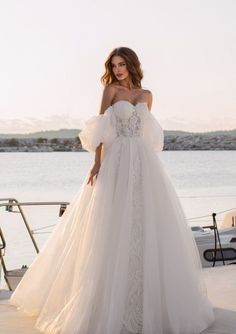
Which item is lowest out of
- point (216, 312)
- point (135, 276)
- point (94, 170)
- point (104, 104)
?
point (216, 312)

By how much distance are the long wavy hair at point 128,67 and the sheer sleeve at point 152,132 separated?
0.19 m

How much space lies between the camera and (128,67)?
4.61 m

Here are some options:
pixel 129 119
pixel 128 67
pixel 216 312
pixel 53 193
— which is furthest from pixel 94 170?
pixel 53 193

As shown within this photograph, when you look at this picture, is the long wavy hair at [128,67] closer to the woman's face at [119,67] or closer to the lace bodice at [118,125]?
the woman's face at [119,67]

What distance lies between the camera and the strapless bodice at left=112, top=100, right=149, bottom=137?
456cm

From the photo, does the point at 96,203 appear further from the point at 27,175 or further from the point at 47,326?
the point at 27,175

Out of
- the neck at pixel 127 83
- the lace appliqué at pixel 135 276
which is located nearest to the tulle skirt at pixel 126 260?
the lace appliqué at pixel 135 276

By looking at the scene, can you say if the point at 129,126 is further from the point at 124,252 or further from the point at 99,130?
the point at 124,252

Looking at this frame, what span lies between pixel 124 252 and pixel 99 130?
2.15 feet

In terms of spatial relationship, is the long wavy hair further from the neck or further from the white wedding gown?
the white wedding gown

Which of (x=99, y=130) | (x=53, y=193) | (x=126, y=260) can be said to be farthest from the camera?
(x=53, y=193)

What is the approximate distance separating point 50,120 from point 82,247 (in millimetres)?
32480

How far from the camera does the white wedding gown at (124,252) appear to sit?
4289 mm

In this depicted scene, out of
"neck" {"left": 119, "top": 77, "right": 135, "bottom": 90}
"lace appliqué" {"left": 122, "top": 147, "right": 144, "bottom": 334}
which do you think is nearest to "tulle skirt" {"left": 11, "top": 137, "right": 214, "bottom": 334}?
"lace appliqué" {"left": 122, "top": 147, "right": 144, "bottom": 334}
